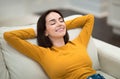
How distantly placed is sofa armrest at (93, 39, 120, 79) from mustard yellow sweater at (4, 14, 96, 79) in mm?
216

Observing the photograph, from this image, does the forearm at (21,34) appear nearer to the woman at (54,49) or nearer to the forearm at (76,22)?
the woman at (54,49)

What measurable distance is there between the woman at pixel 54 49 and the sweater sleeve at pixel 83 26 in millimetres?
50

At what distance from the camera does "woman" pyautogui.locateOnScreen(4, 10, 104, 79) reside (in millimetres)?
1355

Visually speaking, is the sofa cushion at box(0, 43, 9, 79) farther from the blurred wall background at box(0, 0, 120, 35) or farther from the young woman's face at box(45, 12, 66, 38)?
the blurred wall background at box(0, 0, 120, 35)

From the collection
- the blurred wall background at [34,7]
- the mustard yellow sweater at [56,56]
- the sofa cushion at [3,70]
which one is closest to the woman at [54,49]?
the mustard yellow sweater at [56,56]

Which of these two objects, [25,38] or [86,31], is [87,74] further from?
[25,38]

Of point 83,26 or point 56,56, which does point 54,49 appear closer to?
point 56,56

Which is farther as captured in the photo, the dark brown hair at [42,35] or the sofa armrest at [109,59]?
the sofa armrest at [109,59]

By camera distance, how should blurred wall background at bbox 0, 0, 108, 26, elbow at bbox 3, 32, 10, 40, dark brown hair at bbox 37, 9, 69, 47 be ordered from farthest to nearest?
1. blurred wall background at bbox 0, 0, 108, 26
2. dark brown hair at bbox 37, 9, 69, 47
3. elbow at bbox 3, 32, 10, 40

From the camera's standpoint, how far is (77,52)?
1448mm

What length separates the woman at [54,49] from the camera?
1.36 m

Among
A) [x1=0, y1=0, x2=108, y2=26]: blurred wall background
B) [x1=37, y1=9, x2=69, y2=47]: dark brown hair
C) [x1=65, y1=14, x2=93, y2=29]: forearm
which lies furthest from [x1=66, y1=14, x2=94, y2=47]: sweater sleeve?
[x1=0, y1=0, x2=108, y2=26]: blurred wall background

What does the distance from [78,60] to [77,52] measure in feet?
0.18

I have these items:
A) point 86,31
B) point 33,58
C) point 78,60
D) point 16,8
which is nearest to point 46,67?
point 33,58
